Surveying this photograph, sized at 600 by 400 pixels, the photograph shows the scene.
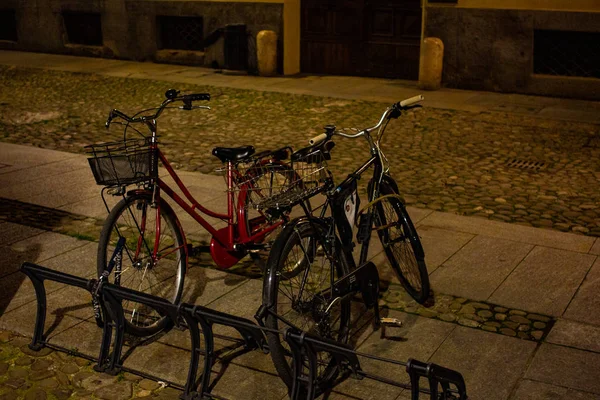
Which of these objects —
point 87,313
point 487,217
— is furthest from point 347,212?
point 487,217

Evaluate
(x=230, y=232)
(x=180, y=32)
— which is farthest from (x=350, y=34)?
(x=230, y=232)

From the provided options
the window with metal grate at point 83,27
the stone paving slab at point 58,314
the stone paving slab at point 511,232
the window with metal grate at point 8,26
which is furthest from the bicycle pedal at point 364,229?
the window with metal grate at point 8,26

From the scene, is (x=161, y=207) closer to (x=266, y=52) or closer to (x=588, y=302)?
(x=588, y=302)

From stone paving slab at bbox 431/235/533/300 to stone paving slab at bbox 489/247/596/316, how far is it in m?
0.07

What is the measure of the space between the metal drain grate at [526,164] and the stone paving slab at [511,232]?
80.9 inches

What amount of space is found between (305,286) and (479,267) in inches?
76.5

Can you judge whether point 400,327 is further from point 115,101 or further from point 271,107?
point 115,101

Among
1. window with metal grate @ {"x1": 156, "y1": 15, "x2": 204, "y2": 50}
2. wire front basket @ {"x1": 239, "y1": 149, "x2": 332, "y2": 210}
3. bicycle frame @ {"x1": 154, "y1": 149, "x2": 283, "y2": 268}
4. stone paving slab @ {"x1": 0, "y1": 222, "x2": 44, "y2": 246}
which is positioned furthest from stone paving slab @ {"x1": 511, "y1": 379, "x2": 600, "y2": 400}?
window with metal grate @ {"x1": 156, "y1": 15, "x2": 204, "y2": 50}

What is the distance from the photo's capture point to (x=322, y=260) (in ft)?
15.6

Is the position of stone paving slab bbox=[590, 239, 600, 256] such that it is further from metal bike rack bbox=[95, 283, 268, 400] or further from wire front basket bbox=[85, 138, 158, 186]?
wire front basket bbox=[85, 138, 158, 186]

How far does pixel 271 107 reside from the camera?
12062 millimetres

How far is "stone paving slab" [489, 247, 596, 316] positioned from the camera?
536 cm

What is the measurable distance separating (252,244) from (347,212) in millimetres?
936

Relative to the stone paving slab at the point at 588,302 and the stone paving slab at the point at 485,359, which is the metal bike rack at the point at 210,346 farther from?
the stone paving slab at the point at 588,302
